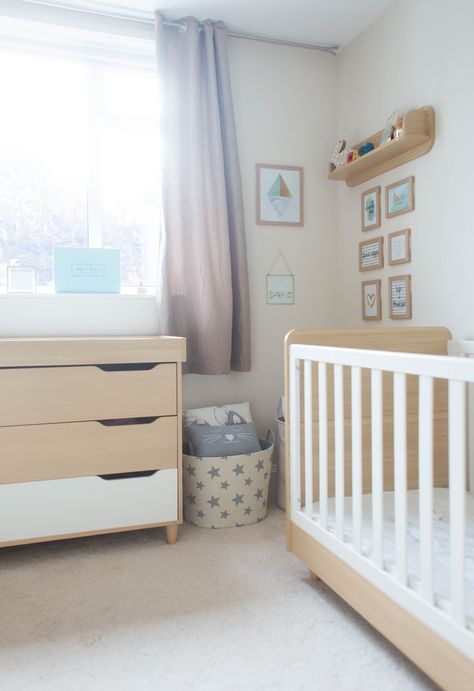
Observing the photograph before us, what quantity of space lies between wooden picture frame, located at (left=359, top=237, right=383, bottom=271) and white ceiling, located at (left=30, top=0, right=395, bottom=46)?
966mm

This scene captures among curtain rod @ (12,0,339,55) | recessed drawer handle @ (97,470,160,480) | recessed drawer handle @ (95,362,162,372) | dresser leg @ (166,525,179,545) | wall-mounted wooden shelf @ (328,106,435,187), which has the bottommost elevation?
dresser leg @ (166,525,179,545)

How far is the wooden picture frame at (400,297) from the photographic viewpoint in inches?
84.9

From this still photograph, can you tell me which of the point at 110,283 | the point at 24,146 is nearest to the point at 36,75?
the point at 24,146

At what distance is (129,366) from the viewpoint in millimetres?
2016

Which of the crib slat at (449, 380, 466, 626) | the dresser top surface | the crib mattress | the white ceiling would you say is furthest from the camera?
the white ceiling

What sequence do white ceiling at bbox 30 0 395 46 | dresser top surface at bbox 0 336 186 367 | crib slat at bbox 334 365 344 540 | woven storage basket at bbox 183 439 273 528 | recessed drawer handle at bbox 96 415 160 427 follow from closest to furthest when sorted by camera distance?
crib slat at bbox 334 365 344 540 < dresser top surface at bbox 0 336 186 367 < recessed drawer handle at bbox 96 415 160 427 < woven storage basket at bbox 183 439 273 528 < white ceiling at bbox 30 0 395 46

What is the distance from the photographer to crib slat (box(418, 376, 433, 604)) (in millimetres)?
1046

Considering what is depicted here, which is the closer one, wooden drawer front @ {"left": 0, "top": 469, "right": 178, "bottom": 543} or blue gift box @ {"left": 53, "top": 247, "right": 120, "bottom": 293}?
wooden drawer front @ {"left": 0, "top": 469, "right": 178, "bottom": 543}

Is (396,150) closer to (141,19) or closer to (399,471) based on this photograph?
(141,19)

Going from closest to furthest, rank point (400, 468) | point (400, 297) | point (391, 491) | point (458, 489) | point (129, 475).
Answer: point (458, 489) → point (400, 468) → point (391, 491) → point (129, 475) → point (400, 297)

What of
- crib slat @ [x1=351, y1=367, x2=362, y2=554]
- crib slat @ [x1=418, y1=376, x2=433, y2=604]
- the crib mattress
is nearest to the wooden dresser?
the crib mattress

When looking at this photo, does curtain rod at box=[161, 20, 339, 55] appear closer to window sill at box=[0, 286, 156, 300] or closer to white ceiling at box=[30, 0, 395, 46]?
white ceiling at box=[30, 0, 395, 46]

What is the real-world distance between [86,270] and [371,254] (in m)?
1.25

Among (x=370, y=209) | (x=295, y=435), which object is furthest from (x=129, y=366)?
(x=370, y=209)
